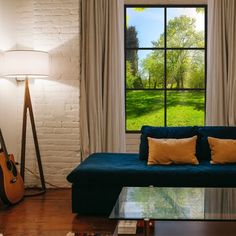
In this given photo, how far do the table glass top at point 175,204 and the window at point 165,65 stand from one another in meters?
2.11

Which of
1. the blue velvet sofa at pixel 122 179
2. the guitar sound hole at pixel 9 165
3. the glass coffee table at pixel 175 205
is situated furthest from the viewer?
the guitar sound hole at pixel 9 165

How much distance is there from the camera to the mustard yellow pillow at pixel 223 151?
377 centimetres

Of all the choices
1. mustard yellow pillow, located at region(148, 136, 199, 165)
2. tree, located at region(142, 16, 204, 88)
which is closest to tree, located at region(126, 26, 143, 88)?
tree, located at region(142, 16, 204, 88)

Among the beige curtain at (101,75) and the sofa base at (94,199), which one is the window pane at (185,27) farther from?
the sofa base at (94,199)

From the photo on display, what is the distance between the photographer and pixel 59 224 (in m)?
3.39

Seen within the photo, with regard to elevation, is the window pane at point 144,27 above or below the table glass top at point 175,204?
above

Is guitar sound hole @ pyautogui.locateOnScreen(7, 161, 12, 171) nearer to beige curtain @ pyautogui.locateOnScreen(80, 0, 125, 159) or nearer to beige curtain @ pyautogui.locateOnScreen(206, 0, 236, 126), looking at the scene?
beige curtain @ pyautogui.locateOnScreen(80, 0, 125, 159)

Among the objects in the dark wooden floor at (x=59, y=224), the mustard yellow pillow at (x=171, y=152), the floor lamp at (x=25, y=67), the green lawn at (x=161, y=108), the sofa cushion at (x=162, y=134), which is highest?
the floor lamp at (x=25, y=67)

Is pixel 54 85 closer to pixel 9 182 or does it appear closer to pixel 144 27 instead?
pixel 9 182

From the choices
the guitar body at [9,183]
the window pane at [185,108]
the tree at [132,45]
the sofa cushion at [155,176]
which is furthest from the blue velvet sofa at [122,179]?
the tree at [132,45]

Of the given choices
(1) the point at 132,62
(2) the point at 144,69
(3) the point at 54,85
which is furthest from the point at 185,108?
(3) the point at 54,85

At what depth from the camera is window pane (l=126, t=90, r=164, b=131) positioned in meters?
5.14

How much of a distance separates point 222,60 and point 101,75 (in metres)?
1.51

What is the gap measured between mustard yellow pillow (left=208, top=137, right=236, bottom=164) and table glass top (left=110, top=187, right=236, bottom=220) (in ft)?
2.26
